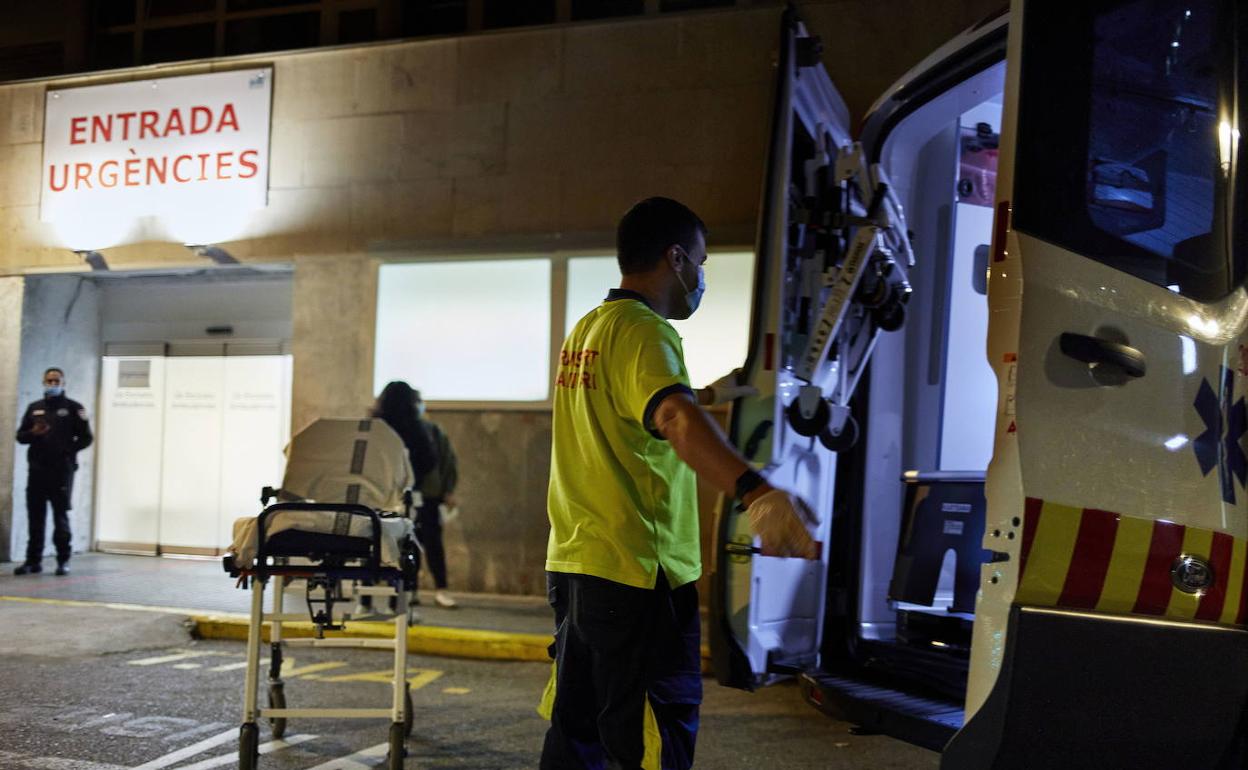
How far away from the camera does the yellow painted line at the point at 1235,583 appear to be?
2.51 metres

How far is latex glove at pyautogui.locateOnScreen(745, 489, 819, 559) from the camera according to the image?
229 cm

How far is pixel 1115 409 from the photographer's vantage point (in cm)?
257

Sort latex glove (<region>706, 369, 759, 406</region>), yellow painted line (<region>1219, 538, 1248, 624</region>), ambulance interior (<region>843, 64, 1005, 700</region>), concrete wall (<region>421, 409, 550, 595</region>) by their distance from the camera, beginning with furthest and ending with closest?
concrete wall (<region>421, 409, 550, 595</region>) → ambulance interior (<region>843, 64, 1005, 700</region>) → latex glove (<region>706, 369, 759, 406</region>) → yellow painted line (<region>1219, 538, 1248, 624</region>)

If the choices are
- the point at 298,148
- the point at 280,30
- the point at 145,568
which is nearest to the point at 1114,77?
the point at 298,148

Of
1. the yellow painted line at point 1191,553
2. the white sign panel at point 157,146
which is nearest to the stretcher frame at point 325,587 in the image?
the yellow painted line at point 1191,553

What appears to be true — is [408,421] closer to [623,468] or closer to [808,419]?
[808,419]

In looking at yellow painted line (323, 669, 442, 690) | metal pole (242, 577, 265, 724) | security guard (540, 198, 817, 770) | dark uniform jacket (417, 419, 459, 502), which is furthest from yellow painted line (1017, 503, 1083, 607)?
dark uniform jacket (417, 419, 459, 502)

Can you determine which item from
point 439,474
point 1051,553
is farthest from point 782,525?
point 439,474

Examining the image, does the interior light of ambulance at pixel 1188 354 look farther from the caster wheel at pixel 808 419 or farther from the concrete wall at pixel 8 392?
the concrete wall at pixel 8 392

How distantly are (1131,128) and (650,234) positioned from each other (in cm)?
111

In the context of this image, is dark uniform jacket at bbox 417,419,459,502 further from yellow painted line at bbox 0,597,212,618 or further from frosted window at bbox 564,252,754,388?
yellow painted line at bbox 0,597,212,618

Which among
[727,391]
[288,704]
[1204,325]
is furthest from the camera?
[288,704]

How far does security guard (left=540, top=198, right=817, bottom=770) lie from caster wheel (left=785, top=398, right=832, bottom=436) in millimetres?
1581

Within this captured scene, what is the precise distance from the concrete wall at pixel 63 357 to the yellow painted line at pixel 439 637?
4.01 meters
